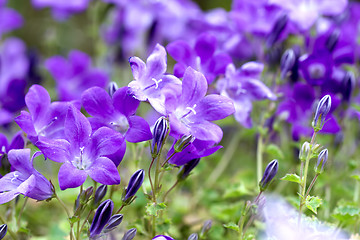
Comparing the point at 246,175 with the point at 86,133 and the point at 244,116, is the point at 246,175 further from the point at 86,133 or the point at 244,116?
the point at 86,133

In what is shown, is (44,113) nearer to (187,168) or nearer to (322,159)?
(187,168)

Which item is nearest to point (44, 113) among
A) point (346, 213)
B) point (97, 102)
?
point (97, 102)

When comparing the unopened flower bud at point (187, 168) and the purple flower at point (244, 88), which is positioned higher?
the purple flower at point (244, 88)

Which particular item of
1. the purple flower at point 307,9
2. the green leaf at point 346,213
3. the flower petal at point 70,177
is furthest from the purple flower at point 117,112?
the purple flower at point 307,9

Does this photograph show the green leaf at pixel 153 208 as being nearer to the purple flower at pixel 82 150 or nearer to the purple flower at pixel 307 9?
the purple flower at pixel 82 150

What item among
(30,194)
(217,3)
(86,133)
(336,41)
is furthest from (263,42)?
(217,3)
